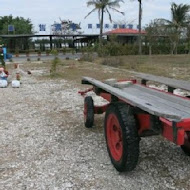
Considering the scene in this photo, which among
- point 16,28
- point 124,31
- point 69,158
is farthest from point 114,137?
point 16,28

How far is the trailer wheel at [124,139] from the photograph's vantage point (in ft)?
10.5

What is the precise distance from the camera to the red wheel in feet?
11.7

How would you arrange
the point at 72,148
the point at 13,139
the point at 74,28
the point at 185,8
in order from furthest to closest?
1. the point at 74,28
2. the point at 185,8
3. the point at 13,139
4. the point at 72,148

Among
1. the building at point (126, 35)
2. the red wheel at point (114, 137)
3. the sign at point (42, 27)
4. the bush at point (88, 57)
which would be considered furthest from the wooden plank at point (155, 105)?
the sign at point (42, 27)

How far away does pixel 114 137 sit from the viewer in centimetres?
381

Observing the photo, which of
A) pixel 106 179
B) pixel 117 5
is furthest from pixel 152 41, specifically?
pixel 106 179

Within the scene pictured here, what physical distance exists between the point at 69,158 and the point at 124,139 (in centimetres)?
110

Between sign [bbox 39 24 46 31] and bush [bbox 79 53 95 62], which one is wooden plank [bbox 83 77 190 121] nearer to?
bush [bbox 79 53 95 62]

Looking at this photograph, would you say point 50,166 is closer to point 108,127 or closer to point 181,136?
point 108,127

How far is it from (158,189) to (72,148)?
159 centimetres

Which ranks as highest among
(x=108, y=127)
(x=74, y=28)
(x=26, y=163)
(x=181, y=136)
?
(x=74, y=28)

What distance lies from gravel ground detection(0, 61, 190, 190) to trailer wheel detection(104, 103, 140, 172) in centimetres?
17

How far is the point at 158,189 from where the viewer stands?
10.4 feet

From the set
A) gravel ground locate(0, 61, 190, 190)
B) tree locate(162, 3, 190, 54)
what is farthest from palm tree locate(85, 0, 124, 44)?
gravel ground locate(0, 61, 190, 190)
